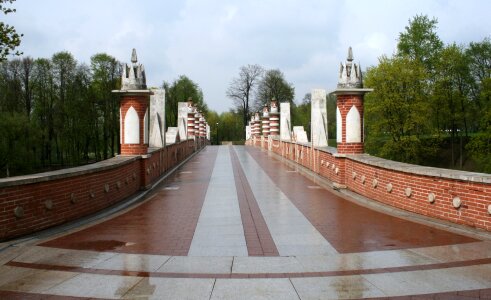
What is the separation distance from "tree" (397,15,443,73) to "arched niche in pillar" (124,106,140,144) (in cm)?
3726

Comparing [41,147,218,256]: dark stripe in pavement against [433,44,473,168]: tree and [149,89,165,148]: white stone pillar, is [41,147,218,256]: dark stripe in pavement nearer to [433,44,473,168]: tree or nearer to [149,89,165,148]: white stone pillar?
[149,89,165,148]: white stone pillar

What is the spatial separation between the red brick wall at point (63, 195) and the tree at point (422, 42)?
3884 centimetres

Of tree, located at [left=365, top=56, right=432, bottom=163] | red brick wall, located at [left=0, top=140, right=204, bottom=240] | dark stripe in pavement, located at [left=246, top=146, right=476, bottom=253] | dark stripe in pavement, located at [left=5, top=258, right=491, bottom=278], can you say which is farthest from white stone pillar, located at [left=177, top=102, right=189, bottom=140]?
dark stripe in pavement, located at [left=5, top=258, right=491, bottom=278]

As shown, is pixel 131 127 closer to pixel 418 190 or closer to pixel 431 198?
pixel 418 190

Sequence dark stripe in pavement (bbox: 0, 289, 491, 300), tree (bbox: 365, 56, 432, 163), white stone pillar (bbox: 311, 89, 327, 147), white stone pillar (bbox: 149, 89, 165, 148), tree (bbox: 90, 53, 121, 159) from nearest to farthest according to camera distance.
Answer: dark stripe in pavement (bbox: 0, 289, 491, 300) < white stone pillar (bbox: 311, 89, 327, 147) < white stone pillar (bbox: 149, 89, 165, 148) < tree (bbox: 365, 56, 432, 163) < tree (bbox: 90, 53, 121, 159)

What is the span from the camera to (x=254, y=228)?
27.2ft

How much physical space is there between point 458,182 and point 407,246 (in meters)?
1.79

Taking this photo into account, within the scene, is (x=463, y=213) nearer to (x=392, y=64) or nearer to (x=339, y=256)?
(x=339, y=256)

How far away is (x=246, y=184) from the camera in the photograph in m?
14.9

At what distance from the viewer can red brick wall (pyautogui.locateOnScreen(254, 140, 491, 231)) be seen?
748cm

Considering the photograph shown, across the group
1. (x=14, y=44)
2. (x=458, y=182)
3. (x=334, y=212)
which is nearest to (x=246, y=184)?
(x=334, y=212)

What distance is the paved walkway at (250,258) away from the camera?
16.4 feet

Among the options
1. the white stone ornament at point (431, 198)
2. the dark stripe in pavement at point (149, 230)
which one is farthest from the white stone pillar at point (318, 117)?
the white stone ornament at point (431, 198)

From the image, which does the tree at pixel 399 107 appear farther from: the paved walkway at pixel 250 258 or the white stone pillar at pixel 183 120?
the paved walkway at pixel 250 258
